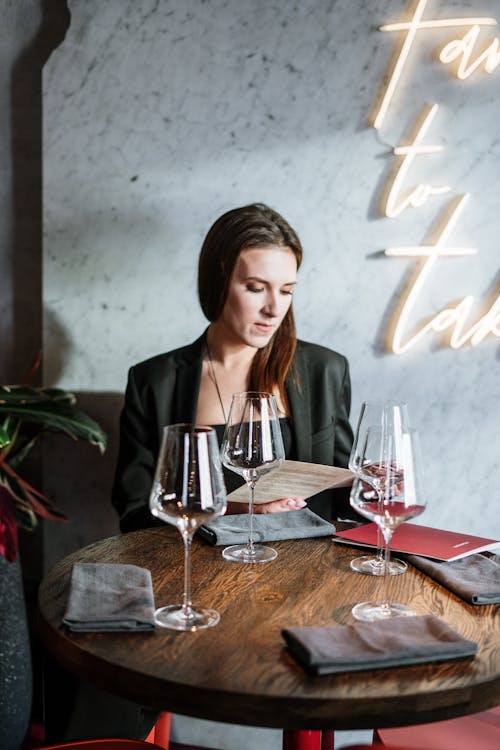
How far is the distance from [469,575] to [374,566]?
175 millimetres

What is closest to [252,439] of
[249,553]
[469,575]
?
[249,553]

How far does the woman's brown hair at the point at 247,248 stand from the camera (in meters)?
2.35

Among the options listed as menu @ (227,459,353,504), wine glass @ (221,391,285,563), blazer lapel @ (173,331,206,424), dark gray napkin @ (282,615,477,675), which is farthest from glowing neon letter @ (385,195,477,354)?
dark gray napkin @ (282,615,477,675)

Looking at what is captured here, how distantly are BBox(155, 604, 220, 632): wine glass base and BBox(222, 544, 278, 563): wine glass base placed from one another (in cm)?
25

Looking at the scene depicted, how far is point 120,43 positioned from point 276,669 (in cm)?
214

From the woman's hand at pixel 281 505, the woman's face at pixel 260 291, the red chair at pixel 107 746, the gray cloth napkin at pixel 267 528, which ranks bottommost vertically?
the red chair at pixel 107 746

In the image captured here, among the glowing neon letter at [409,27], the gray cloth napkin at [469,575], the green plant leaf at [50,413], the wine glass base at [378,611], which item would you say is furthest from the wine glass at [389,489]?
the glowing neon letter at [409,27]

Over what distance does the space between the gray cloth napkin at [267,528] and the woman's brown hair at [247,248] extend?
0.73 m

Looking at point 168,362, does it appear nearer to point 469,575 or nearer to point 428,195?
point 428,195

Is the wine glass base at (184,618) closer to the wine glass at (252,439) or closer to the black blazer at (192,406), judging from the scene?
the wine glass at (252,439)

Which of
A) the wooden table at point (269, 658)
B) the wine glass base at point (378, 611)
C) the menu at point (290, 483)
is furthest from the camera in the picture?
the menu at point (290, 483)

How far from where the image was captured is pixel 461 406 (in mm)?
2566

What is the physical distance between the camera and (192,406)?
2.43 meters

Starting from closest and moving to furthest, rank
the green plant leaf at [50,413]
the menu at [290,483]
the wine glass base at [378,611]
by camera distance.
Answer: the wine glass base at [378,611]
the menu at [290,483]
the green plant leaf at [50,413]
